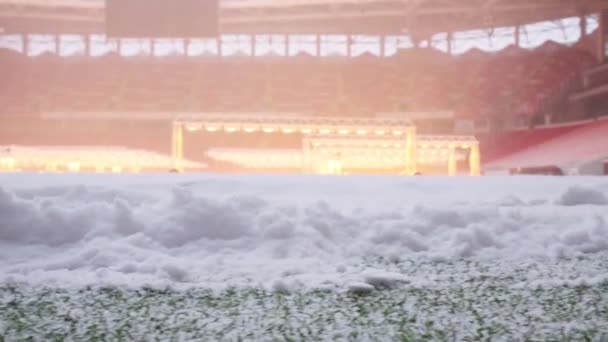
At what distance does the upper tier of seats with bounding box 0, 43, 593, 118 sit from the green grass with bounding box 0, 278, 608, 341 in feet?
77.4

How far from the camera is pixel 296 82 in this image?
1057 inches

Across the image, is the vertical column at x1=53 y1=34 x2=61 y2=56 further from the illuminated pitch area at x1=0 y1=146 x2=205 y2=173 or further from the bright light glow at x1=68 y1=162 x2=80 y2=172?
the bright light glow at x1=68 y1=162 x2=80 y2=172

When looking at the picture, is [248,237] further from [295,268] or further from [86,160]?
[86,160]

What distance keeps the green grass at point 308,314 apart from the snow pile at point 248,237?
90 millimetres

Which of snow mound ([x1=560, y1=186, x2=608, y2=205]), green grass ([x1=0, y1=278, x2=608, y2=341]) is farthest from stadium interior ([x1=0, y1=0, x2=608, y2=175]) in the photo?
green grass ([x1=0, y1=278, x2=608, y2=341])

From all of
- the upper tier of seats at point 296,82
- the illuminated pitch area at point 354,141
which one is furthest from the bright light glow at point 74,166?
the illuminated pitch area at point 354,141

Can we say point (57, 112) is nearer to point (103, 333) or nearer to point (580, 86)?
point (580, 86)

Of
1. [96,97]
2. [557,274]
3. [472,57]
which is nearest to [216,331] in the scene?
[557,274]

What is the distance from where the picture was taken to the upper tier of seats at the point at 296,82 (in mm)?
24844

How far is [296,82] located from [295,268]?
25.7 metres

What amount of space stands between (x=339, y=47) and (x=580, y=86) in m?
12.8

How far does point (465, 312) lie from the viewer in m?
1.25

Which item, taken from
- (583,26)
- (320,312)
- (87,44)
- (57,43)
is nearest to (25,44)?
(57,43)

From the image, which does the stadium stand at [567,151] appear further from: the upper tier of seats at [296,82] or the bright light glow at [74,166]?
the bright light glow at [74,166]
